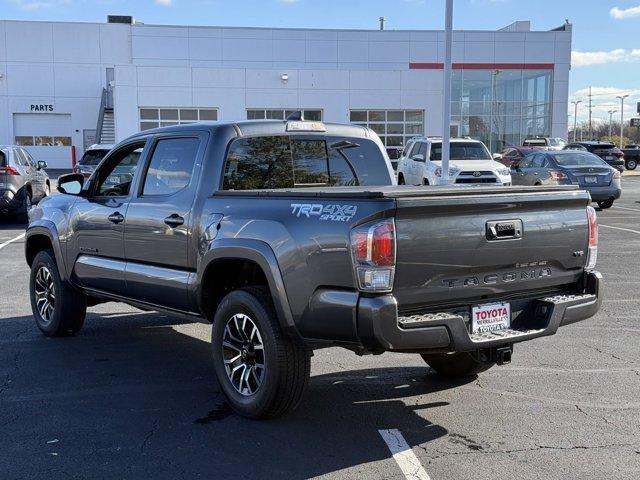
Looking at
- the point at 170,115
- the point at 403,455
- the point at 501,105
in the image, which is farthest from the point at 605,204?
the point at 501,105

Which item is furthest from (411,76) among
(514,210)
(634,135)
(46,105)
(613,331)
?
(634,135)

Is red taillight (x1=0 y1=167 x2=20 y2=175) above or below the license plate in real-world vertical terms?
above

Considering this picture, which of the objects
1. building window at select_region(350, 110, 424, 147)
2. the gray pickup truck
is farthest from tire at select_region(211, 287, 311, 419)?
building window at select_region(350, 110, 424, 147)

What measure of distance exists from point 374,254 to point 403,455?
1.21m

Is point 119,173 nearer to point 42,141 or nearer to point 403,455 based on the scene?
point 403,455

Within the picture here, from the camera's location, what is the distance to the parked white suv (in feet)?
64.1

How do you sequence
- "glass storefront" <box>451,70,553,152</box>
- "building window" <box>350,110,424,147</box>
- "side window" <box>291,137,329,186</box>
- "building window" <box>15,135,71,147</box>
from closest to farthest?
1. "side window" <box>291,137,329,186</box>
2. "building window" <box>350,110,424,147</box>
3. "building window" <box>15,135,71,147</box>
4. "glass storefront" <box>451,70,553,152</box>

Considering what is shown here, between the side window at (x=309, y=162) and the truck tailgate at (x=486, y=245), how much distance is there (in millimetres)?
1706

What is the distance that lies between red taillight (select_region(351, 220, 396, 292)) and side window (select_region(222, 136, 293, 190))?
1.56 metres

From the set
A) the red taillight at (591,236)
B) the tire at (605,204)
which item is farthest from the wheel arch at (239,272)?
the tire at (605,204)

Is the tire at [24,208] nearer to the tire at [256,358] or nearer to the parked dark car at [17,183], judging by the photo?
the parked dark car at [17,183]

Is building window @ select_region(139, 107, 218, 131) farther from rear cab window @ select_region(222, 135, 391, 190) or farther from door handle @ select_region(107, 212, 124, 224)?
rear cab window @ select_region(222, 135, 391, 190)

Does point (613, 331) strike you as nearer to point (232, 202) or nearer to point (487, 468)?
point (487, 468)

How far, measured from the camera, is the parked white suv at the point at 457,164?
1953 cm
